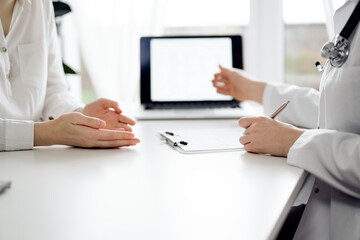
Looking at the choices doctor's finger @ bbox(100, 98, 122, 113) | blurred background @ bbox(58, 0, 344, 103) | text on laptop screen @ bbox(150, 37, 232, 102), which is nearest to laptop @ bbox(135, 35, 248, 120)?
text on laptop screen @ bbox(150, 37, 232, 102)

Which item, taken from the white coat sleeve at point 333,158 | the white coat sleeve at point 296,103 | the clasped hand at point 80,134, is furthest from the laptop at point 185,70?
the white coat sleeve at point 333,158

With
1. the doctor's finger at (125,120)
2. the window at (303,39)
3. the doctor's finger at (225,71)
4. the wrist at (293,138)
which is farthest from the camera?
the window at (303,39)

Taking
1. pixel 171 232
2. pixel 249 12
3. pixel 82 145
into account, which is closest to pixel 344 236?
pixel 171 232

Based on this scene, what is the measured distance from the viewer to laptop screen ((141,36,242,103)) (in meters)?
1.59

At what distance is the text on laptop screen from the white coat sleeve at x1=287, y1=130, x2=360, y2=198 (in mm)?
876

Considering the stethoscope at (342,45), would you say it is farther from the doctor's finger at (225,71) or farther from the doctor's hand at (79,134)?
the doctor's finger at (225,71)

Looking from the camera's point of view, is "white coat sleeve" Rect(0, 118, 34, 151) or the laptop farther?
the laptop

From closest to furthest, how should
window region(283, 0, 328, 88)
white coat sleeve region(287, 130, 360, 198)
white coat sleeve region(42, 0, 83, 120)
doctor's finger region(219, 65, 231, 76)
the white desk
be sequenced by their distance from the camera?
the white desk → white coat sleeve region(287, 130, 360, 198) → white coat sleeve region(42, 0, 83, 120) → doctor's finger region(219, 65, 231, 76) → window region(283, 0, 328, 88)

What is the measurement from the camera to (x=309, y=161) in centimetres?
71

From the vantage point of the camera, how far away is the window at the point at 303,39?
221 centimetres

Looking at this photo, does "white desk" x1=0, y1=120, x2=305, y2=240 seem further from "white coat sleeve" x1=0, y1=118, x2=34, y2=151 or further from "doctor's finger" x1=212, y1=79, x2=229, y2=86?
"doctor's finger" x1=212, y1=79, x2=229, y2=86

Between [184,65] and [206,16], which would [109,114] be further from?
[206,16]

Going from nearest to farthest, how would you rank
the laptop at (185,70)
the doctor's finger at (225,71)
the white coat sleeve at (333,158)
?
the white coat sleeve at (333,158), the doctor's finger at (225,71), the laptop at (185,70)

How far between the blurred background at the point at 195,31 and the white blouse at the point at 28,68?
1.05 m
